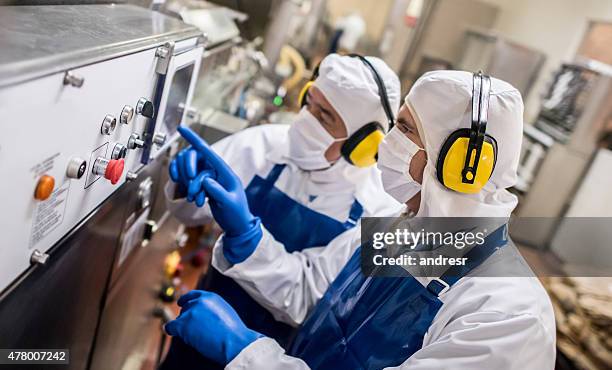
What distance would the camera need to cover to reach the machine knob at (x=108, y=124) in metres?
0.73

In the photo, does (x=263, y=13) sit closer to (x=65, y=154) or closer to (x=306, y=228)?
(x=306, y=228)

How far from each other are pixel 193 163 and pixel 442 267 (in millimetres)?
697

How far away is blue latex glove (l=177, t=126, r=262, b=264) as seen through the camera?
1.14 meters

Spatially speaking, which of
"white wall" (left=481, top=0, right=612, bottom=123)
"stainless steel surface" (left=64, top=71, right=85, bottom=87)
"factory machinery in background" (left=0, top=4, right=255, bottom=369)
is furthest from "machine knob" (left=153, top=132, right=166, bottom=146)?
"white wall" (left=481, top=0, right=612, bottom=123)

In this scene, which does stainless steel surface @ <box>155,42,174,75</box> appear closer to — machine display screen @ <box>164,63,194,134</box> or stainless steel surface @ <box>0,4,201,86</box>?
stainless steel surface @ <box>0,4,201,86</box>

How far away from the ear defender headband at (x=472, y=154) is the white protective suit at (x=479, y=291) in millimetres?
24

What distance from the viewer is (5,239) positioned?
22.6 inches

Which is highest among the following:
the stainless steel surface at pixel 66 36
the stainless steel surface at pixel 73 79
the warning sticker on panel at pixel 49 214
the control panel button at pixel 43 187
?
the stainless steel surface at pixel 66 36

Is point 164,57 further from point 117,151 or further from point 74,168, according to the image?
point 74,168

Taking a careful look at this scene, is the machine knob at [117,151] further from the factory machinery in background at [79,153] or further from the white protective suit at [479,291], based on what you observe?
the white protective suit at [479,291]

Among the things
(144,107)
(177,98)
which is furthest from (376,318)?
(177,98)

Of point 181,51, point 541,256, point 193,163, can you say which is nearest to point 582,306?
point 541,256

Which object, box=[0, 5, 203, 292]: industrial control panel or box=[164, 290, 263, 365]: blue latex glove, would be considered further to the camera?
box=[164, 290, 263, 365]: blue latex glove

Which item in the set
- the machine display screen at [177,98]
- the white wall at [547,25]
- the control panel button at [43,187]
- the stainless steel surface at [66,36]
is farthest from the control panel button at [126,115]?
the white wall at [547,25]
